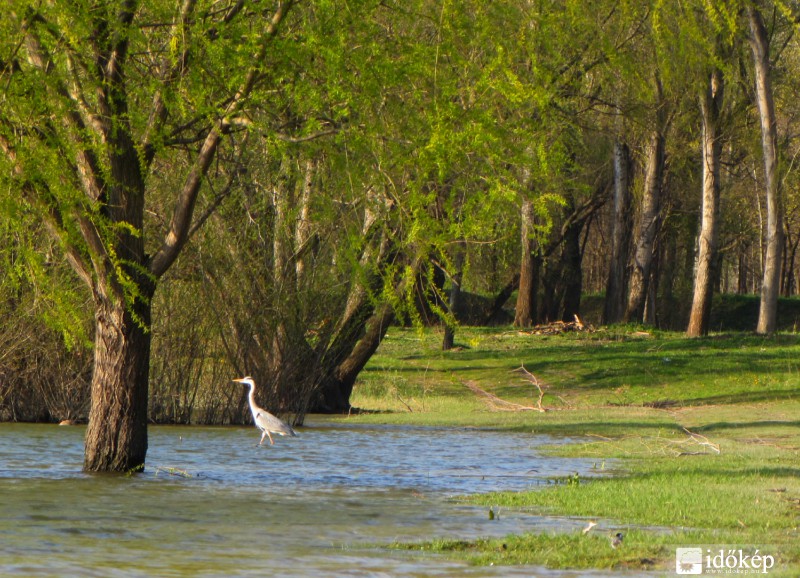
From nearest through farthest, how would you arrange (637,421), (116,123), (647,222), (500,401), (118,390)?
1. (116,123)
2. (118,390)
3. (637,421)
4. (500,401)
5. (647,222)

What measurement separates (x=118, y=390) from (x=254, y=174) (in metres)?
6.61

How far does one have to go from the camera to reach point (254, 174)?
19.3 m

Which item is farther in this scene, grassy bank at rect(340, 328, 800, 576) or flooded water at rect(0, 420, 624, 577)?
grassy bank at rect(340, 328, 800, 576)

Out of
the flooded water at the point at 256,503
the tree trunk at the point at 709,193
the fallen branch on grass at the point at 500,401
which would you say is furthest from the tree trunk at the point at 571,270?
the flooded water at the point at 256,503

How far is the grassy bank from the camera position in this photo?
9.45 m

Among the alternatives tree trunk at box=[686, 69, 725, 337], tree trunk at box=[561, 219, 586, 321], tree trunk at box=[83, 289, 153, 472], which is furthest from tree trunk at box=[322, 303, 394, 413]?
tree trunk at box=[561, 219, 586, 321]

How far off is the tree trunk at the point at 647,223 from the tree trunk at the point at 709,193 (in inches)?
83.6

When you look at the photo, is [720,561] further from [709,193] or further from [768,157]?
[709,193]

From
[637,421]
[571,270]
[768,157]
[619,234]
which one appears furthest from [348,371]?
[571,270]

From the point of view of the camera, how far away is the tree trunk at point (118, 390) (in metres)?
13.2

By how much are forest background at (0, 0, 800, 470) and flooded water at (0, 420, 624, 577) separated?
1.24 m

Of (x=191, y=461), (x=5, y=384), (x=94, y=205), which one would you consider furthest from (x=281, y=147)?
(x=5, y=384)

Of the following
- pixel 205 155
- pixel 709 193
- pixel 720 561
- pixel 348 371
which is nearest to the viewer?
pixel 720 561

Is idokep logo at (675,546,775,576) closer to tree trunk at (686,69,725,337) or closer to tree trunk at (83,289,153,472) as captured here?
tree trunk at (83,289,153,472)
